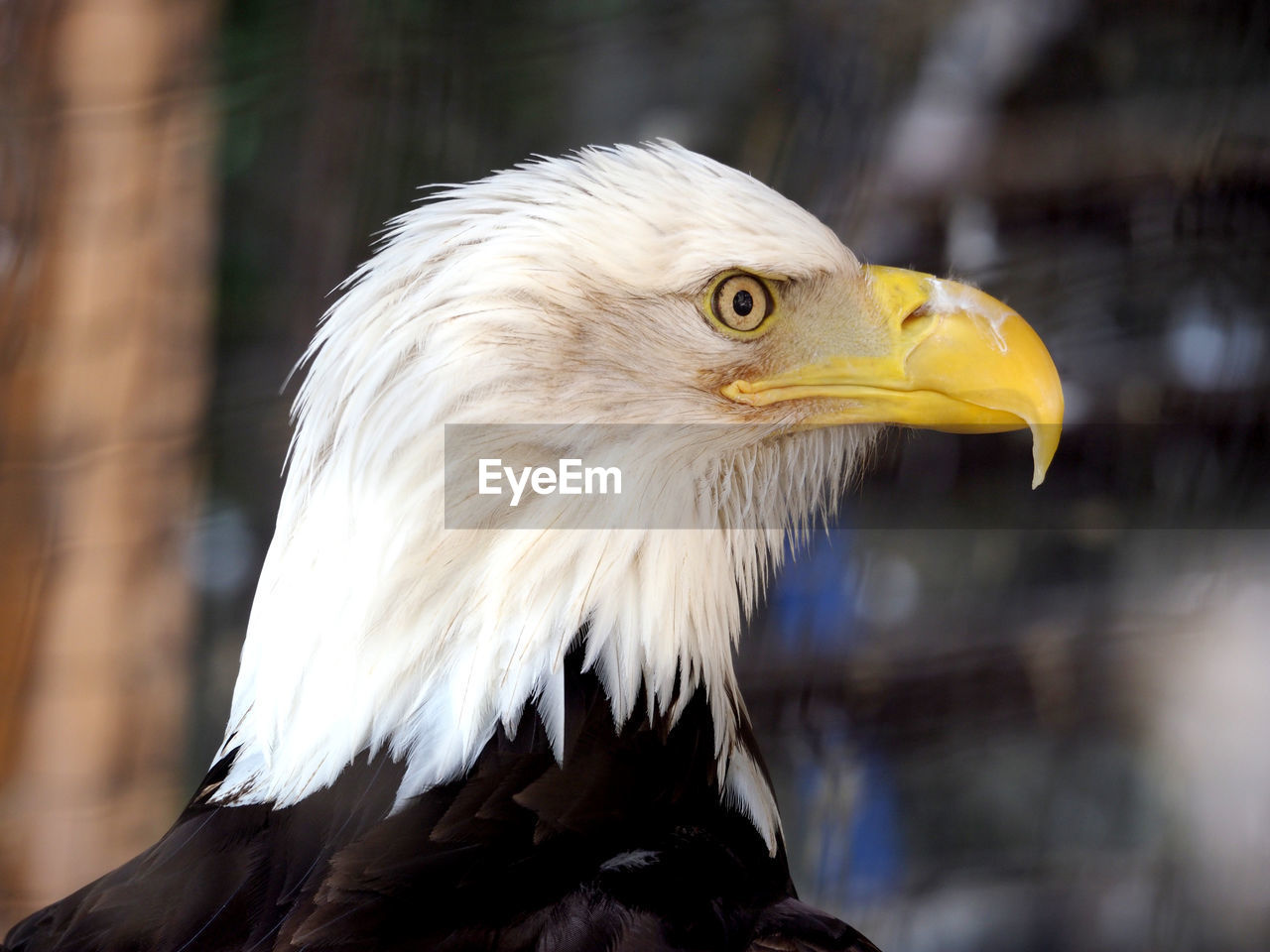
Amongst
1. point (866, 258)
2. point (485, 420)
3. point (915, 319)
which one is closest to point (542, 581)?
point (485, 420)

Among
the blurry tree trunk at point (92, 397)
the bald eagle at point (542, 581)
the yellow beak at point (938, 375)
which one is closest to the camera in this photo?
the bald eagle at point (542, 581)

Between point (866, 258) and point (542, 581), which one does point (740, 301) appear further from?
point (866, 258)

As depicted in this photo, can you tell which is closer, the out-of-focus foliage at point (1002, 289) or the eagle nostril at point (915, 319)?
the eagle nostril at point (915, 319)

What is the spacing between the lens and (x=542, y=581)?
886mm

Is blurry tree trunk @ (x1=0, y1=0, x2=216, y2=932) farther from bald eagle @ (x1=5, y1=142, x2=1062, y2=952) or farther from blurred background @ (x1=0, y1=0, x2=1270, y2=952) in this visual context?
bald eagle @ (x1=5, y1=142, x2=1062, y2=952)

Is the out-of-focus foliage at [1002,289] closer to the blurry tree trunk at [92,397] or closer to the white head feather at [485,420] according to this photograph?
the blurry tree trunk at [92,397]

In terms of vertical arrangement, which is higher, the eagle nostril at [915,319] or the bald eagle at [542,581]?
the eagle nostril at [915,319]

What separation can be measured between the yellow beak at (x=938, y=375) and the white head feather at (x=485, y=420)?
2.8 inches

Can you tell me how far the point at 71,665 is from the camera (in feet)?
4.34

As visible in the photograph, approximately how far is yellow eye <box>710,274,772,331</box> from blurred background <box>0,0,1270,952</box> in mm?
474

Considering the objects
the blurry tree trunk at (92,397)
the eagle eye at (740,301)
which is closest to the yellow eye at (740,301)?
the eagle eye at (740,301)

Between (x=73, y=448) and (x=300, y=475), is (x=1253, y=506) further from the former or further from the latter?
(x=73, y=448)

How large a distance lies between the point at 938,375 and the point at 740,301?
19 centimetres

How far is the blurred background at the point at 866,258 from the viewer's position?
1.31m
